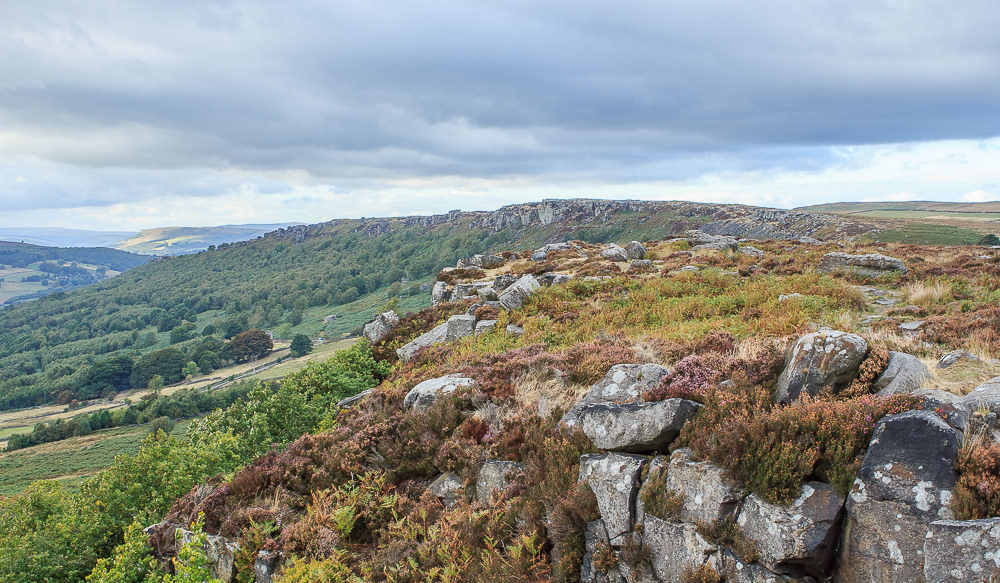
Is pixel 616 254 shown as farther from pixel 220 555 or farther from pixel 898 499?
pixel 898 499

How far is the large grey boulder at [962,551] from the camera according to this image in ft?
14.2

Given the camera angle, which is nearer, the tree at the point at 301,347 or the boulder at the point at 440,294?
the boulder at the point at 440,294

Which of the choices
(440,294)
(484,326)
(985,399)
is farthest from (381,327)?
(985,399)

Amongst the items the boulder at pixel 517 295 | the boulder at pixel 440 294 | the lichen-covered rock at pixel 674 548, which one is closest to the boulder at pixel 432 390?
the lichen-covered rock at pixel 674 548

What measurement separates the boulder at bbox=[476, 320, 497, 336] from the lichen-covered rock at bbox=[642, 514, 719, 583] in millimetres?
12671

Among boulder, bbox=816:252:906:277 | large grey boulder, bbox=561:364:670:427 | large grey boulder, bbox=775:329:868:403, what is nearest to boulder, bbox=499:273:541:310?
large grey boulder, bbox=561:364:670:427

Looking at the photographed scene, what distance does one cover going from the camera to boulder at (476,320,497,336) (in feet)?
61.5

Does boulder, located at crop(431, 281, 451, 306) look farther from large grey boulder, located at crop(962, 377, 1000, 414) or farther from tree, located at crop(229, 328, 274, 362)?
tree, located at crop(229, 328, 274, 362)

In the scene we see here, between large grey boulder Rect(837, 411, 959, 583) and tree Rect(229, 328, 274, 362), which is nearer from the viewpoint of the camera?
large grey boulder Rect(837, 411, 959, 583)

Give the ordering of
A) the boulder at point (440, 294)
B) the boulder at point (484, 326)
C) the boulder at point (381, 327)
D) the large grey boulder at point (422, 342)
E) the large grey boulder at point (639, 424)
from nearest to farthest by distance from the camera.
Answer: the large grey boulder at point (639, 424), the boulder at point (484, 326), the large grey boulder at point (422, 342), the boulder at point (381, 327), the boulder at point (440, 294)

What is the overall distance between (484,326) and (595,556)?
1299 centimetres

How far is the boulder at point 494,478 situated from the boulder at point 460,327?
10461 mm

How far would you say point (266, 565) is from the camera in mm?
8492

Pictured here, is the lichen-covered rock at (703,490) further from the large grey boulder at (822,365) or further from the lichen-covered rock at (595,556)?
the large grey boulder at (822,365)
